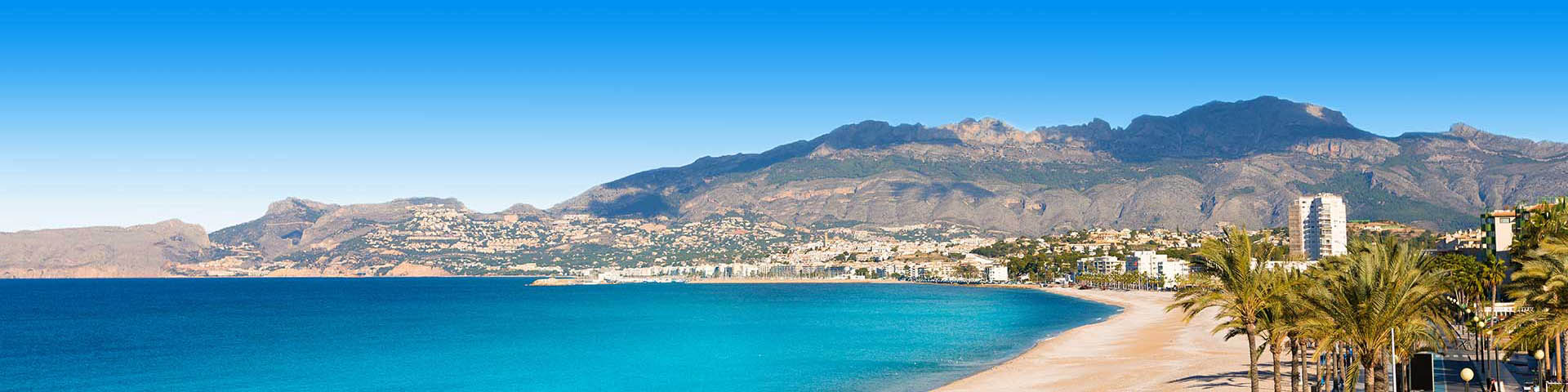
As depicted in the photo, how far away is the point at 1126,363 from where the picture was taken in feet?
178

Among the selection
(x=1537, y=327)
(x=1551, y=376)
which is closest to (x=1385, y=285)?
(x=1537, y=327)

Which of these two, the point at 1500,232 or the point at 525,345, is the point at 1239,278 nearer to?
the point at 1500,232

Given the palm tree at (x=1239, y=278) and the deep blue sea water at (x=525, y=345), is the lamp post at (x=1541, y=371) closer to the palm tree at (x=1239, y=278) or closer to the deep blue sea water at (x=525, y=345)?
the palm tree at (x=1239, y=278)

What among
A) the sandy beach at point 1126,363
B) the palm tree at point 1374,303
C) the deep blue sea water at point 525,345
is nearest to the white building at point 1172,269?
the deep blue sea water at point 525,345

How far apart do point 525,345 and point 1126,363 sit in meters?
40.6

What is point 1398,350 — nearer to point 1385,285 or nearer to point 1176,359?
point 1385,285

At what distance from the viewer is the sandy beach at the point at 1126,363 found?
146ft

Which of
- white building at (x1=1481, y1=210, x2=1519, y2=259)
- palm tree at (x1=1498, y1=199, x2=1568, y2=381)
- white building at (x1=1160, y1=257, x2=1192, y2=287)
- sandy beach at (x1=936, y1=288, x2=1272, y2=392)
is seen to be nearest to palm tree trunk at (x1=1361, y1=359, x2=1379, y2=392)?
palm tree at (x1=1498, y1=199, x2=1568, y2=381)

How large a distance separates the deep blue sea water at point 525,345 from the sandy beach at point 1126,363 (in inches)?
107

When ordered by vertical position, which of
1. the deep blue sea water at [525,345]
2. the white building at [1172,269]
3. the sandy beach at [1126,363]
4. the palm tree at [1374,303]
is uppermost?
the white building at [1172,269]

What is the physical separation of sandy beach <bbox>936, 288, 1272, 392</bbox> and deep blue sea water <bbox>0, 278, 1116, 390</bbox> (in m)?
2.72

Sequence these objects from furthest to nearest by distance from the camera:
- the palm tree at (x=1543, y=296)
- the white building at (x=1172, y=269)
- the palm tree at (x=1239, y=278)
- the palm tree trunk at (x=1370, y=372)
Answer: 1. the white building at (x=1172, y=269)
2. the palm tree at (x=1239, y=278)
3. the palm tree at (x=1543, y=296)
4. the palm tree trunk at (x=1370, y=372)

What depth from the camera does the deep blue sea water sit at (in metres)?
53.8

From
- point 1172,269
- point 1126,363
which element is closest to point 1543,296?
point 1126,363
